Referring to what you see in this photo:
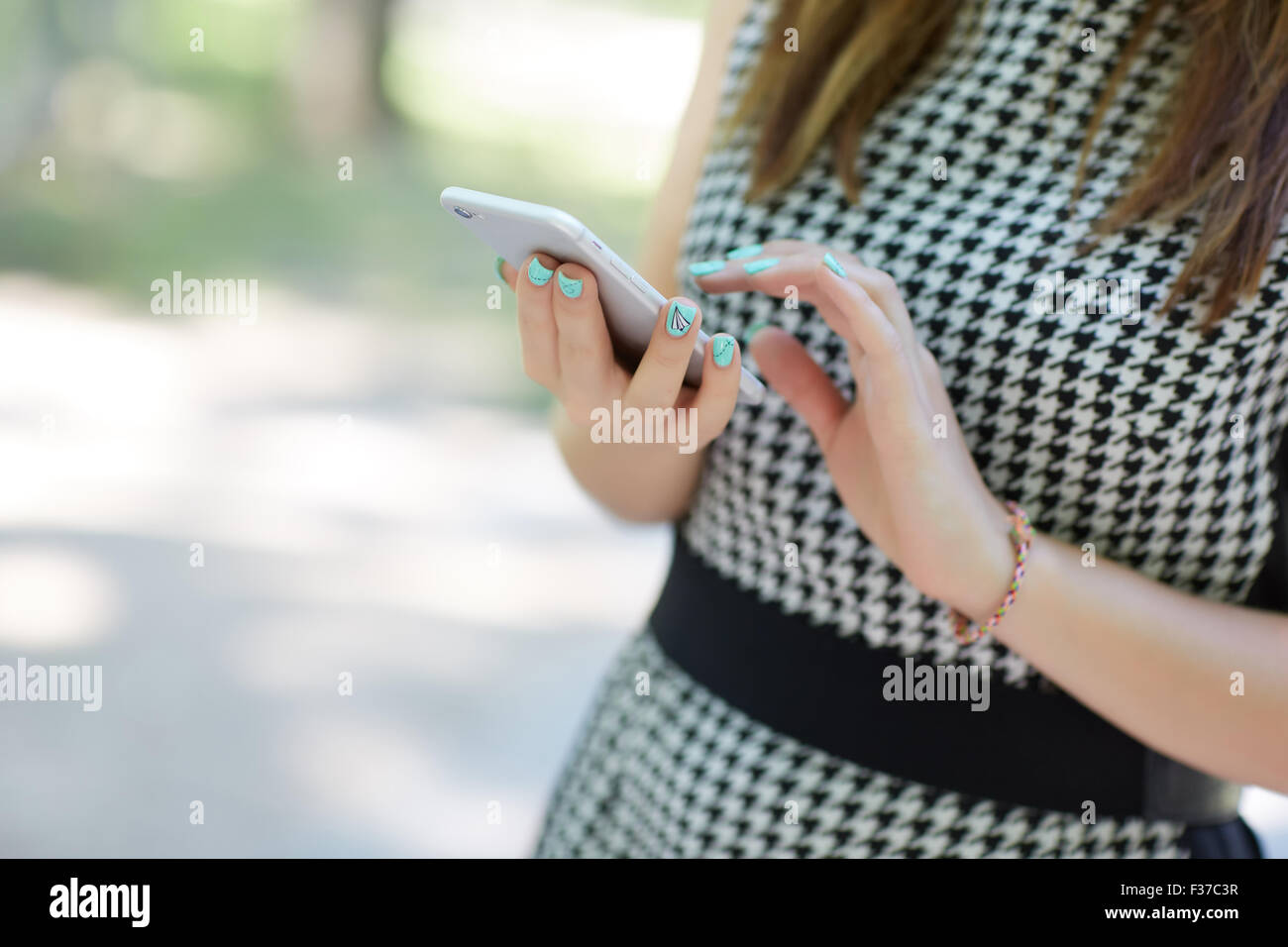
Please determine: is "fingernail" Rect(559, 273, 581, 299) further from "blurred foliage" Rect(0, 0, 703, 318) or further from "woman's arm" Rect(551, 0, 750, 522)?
"blurred foliage" Rect(0, 0, 703, 318)

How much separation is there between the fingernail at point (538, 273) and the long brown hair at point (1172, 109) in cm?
27

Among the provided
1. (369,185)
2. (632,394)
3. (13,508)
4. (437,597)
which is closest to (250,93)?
(369,185)

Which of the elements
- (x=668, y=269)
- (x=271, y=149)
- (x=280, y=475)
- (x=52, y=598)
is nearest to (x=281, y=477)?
(x=280, y=475)

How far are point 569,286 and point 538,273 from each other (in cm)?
2

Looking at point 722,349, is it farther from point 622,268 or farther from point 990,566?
point 990,566

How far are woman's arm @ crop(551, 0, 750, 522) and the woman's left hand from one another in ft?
0.69

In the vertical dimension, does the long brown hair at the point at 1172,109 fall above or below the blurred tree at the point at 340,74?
above

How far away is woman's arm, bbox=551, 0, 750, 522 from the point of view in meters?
0.98

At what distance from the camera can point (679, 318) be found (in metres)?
0.71

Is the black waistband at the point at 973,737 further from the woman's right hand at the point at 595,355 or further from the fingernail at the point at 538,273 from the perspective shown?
the fingernail at the point at 538,273

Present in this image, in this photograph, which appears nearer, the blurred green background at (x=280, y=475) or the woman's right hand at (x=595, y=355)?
the woman's right hand at (x=595, y=355)

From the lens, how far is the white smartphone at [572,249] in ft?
2.14

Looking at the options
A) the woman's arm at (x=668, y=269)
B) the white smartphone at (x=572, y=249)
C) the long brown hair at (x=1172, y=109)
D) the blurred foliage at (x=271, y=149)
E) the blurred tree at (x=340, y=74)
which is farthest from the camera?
the blurred tree at (x=340, y=74)

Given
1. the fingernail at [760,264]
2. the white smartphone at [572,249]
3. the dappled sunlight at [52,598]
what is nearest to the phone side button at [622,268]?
the white smartphone at [572,249]
